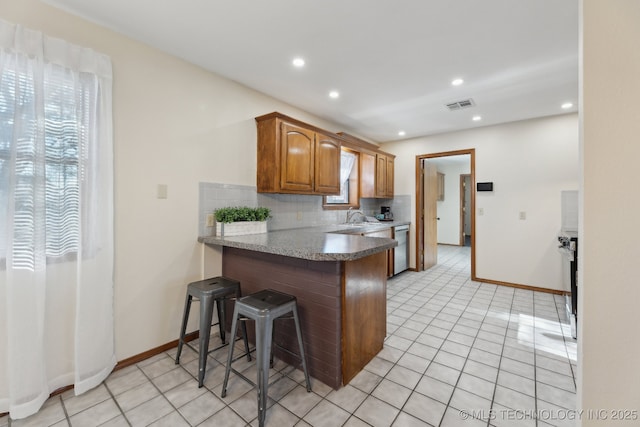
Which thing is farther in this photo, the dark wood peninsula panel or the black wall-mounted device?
the black wall-mounted device

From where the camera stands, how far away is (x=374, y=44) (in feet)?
6.83

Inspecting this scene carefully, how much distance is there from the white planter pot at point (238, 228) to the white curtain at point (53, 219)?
31.2 inches

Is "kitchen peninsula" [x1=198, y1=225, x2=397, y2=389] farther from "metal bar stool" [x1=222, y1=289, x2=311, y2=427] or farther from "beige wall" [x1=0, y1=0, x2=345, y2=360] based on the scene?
"beige wall" [x1=0, y1=0, x2=345, y2=360]

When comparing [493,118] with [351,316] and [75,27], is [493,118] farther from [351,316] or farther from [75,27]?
[75,27]

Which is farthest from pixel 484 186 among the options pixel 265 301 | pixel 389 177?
pixel 265 301

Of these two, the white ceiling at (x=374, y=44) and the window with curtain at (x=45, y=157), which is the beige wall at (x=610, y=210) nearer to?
the white ceiling at (x=374, y=44)

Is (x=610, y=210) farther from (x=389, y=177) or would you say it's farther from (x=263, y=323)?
(x=389, y=177)

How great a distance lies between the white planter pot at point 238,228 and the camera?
2.40 meters

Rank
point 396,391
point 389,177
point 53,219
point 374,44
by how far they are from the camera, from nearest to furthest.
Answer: point 53,219, point 396,391, point 374,44, point 389,177

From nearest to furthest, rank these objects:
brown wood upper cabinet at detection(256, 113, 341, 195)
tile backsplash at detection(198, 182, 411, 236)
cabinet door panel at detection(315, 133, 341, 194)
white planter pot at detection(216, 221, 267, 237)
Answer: white planter pot at detection(216, 221, 267, 237) < tile backsplash at detection(198, 182, 411, 236) < brown wood upper cabinet at detection(256, 113, 341, 195) < cabinet door panel at detection(315, 133, 341, 194)

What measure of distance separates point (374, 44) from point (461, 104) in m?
1.76

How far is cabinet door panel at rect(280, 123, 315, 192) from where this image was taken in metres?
2.86

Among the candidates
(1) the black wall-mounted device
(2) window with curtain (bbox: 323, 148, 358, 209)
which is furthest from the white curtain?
(1) the black wall-mounted device

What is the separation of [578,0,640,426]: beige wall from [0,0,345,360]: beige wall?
2.52 meters
